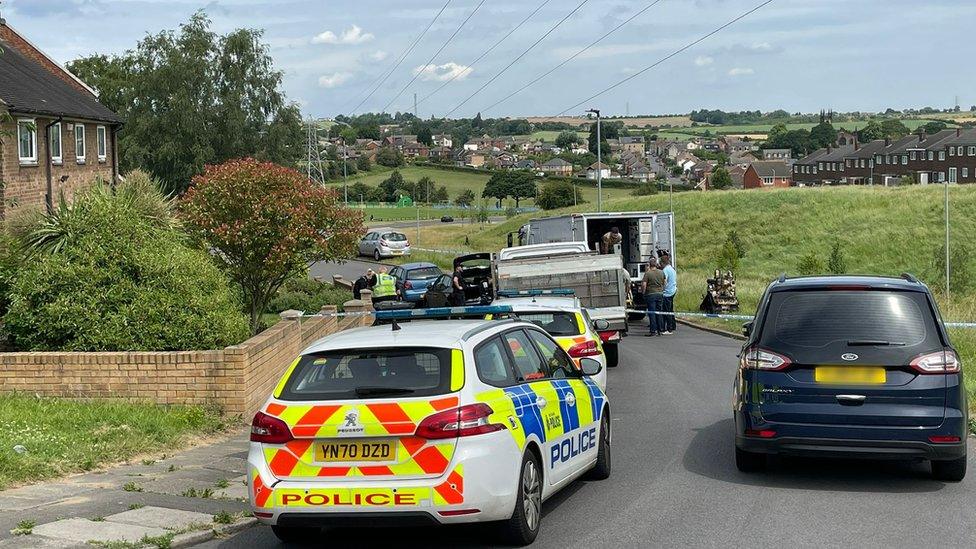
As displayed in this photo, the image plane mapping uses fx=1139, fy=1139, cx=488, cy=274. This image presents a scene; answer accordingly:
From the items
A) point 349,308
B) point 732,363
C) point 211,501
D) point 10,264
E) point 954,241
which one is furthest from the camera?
point 954,241

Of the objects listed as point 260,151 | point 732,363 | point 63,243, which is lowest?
point 732,363

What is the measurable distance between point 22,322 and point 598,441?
7649 millimetres

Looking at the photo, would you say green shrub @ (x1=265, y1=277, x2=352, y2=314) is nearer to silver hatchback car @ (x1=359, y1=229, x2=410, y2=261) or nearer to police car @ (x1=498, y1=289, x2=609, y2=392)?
police car @ (x1=498, y1=289, x2=609, y2=392)

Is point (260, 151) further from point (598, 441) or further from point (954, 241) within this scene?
point (598, 441)

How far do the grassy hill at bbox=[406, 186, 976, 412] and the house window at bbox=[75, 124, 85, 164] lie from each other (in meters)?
30.0

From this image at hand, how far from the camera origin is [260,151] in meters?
64.3

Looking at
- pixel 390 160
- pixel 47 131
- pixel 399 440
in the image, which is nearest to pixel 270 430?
pixel 399 440

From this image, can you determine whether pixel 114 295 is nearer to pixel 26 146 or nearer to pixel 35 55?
pixel 26 146

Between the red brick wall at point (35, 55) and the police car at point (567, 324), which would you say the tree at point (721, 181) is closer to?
the red brick wall at point (35, 55)

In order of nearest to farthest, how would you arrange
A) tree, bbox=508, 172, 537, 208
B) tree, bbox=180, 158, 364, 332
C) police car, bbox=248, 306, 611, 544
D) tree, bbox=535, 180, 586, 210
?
1. police car, bbox=248, 306, 611, 544
2. tree, bbox=180, 158, 364, 332
3. tree, bbox=535, 180, 586, 210
4. tree, bbox=508, 172, 537, 208

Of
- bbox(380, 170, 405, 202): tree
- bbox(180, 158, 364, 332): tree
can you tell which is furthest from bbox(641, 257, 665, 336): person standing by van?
bbox(380, 170, 405, 202): tree

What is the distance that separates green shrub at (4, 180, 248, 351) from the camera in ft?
44.2

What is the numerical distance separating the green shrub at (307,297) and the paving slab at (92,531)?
20.8 meters

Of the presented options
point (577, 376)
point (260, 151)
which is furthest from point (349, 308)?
point (260, 151)
